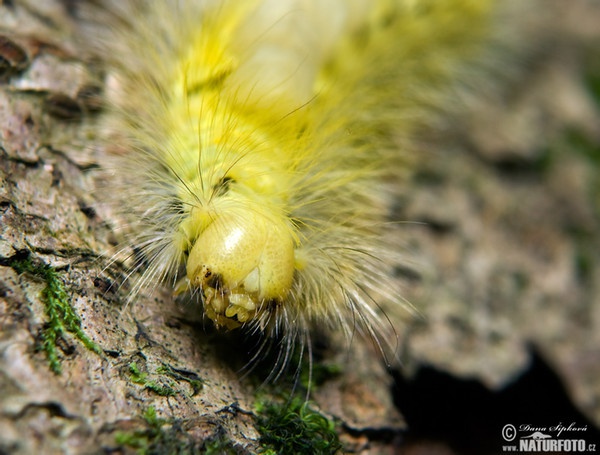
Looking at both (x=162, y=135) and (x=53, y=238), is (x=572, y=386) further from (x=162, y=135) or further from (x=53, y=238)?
(x=53, y=238)

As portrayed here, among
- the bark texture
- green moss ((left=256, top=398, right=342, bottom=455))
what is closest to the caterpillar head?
the bark texture

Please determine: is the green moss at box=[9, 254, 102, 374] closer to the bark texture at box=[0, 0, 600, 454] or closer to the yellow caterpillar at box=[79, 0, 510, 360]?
the bark texture at box=[0, 0, 600, 454]

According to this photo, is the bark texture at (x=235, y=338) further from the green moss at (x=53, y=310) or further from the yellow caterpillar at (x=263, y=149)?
the yellow caterpillar at (x=263, y=149)

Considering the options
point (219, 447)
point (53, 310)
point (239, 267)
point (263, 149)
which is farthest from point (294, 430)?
point (263, 149)

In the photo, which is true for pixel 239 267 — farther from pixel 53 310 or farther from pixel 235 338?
pixel 53 310

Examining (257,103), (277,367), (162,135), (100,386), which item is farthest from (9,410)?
(257,103)

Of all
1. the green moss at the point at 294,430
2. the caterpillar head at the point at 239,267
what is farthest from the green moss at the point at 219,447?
the caterpillar head at the point at 239,267
